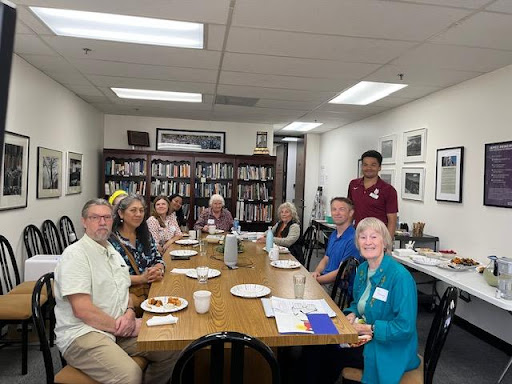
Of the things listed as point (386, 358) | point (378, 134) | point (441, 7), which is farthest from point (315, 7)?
point (378, 134)

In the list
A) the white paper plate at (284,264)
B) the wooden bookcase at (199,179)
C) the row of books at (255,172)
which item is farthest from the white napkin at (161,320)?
the row of books at (255,172)

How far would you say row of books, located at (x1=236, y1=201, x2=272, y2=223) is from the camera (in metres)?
6.82

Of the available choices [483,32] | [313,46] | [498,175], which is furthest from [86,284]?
[498,175]

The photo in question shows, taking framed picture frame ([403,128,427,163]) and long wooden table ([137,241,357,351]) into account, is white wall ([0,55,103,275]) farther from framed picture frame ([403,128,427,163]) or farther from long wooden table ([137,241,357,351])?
framed picture frame ([403,128,427,163])

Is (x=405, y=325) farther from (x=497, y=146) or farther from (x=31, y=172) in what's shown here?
(x=31, y=172)

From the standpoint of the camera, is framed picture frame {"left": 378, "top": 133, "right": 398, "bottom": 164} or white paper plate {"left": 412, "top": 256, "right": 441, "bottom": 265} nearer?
white paper plate {"left": 412, "top": 256, "right": 441, "bottom": 265}

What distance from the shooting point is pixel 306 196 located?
8.51 metres

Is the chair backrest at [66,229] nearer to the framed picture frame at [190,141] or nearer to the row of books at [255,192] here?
the framed picture frame at [190,141]

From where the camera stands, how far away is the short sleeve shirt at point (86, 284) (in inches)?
70.1

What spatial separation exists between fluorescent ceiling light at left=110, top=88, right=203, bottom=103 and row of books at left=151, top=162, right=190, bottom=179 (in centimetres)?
164

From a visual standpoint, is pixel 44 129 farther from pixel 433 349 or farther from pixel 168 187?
pixel 433 349

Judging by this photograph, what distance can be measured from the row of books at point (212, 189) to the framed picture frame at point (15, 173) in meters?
3.30

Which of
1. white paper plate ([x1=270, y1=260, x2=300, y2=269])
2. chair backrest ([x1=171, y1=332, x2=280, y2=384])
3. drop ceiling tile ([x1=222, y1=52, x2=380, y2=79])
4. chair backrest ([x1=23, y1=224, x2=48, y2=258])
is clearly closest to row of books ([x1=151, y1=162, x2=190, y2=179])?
chair backrest ([x1=23, y1=224, x2=48, y2=258])

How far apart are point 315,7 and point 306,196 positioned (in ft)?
20.9
